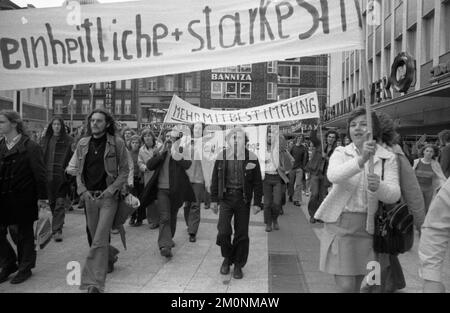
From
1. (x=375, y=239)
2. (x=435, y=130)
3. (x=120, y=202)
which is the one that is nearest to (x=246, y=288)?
(x=120, y=202)

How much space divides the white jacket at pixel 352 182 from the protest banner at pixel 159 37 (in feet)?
3.03

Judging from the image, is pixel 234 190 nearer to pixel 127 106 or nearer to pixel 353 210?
pixel 353 210

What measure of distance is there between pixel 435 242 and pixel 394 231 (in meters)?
0.94

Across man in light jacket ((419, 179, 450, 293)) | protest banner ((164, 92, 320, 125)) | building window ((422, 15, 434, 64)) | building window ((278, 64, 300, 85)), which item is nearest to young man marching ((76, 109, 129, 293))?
man in light jacket ((419, 179, 450, 293))

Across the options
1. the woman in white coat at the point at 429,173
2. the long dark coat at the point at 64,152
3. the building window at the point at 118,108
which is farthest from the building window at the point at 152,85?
the woman in white coat at the point at 429,173

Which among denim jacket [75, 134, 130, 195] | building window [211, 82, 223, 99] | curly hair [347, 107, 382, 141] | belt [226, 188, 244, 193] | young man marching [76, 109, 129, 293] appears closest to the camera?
curly hair [347, 107, 382, 141]

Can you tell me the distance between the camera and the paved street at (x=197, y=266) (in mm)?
5145

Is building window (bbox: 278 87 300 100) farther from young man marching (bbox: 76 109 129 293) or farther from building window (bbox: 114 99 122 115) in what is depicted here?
young man marching (bbox: 76 109 129 293)

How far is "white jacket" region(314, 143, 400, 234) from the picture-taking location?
337 cm

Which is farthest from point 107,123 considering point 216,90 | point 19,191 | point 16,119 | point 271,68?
point 271,68

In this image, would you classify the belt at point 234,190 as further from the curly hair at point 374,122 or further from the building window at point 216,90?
the building window at point 216,90

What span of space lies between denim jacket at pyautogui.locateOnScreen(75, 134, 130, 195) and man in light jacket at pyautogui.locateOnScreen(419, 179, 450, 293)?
3.35 metres

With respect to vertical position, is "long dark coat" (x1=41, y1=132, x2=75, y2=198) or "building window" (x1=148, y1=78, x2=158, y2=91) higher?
"building window" (x1=148, y1=78, x2=158, y2=91)

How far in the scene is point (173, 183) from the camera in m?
6.76
